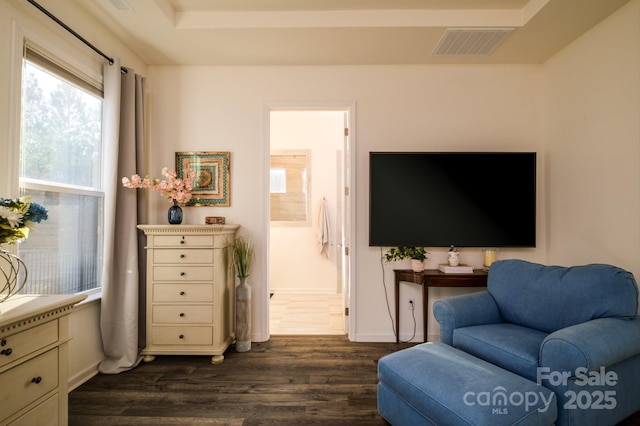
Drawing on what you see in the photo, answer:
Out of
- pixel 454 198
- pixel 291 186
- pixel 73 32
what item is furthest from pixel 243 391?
pixel 291 186

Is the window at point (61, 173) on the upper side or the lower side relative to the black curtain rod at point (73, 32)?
lower

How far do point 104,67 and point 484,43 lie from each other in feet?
10.5

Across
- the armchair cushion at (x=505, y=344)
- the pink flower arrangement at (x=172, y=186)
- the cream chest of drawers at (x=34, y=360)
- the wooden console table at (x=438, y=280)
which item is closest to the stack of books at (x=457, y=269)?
the wooden console table at (x=438, y=280)

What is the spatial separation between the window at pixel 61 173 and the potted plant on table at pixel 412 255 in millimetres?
2565

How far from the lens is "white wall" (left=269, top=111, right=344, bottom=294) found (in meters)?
4.82

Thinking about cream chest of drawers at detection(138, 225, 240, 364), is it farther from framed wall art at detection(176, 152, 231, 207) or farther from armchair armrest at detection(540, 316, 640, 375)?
armchair armrest at detection(540, 316, 640, 375)

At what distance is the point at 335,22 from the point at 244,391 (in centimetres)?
287

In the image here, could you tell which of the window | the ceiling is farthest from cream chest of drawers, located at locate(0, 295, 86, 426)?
the ceiling

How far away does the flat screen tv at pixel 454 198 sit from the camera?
288 cm

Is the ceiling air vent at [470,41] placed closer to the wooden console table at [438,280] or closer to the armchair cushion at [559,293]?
the armchair cushion at [559,293]

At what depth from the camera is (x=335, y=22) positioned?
2.45 metres

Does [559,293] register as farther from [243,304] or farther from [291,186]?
[291,186]

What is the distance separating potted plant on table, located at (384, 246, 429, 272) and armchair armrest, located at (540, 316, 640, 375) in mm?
1316

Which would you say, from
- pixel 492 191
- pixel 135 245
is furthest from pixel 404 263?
pixel 135 245
